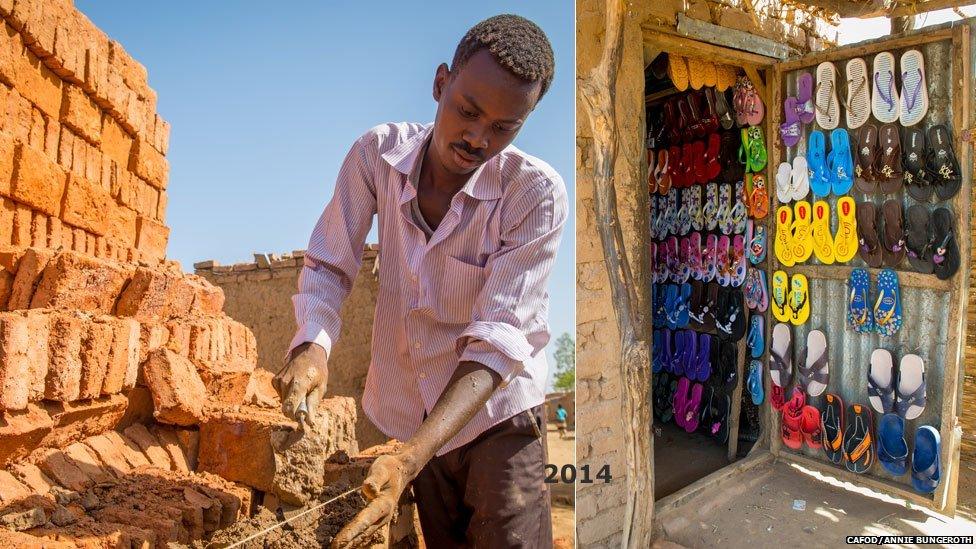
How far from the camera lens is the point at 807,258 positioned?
15.2 ft

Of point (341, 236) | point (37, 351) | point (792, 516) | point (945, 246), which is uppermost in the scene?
point (945, 246)

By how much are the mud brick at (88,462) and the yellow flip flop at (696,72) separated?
144 inches

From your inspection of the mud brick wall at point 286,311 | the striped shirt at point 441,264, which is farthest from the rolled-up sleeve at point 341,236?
the mud brick wall at point 286,311

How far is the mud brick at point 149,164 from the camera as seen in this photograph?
475cm

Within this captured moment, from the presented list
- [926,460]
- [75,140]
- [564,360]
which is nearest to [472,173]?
[75,140]

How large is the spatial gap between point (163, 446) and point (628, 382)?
213 cm

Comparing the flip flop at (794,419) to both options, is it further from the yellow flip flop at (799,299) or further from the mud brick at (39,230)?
the mud brick at (39,230)

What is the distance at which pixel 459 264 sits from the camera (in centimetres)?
186

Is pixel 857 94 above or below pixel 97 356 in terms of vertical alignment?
above

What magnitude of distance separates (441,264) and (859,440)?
144 inches

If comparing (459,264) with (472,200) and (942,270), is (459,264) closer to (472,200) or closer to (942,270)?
(472,200)

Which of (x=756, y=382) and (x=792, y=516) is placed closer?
(x=792, y=516)

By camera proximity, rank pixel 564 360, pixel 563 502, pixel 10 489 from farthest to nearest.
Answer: pixel 564 360, pixel 563 502, pixel 10 489

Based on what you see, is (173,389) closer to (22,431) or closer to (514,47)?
(22,431)
